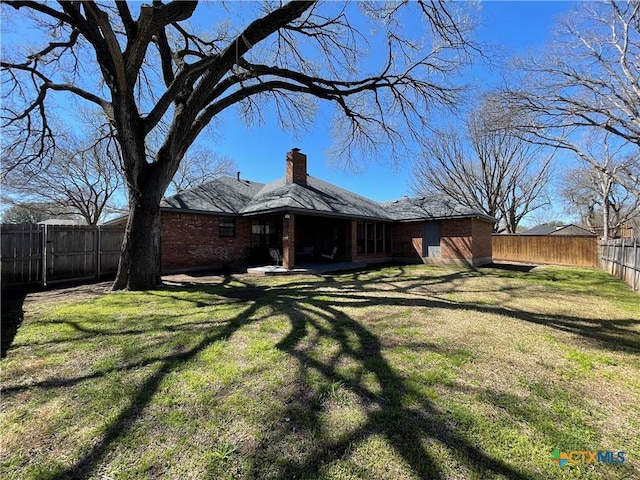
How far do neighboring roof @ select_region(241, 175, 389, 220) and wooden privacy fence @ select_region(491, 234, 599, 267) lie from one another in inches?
376

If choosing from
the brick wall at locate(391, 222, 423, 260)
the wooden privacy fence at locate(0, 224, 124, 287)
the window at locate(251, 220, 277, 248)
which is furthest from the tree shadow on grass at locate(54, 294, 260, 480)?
the brick wall at locate(391, 222, 423, 260)

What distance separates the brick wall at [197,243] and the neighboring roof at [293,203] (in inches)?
22.1

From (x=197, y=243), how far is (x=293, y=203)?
4.62 metres

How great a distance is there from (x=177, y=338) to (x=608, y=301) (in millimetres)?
9536

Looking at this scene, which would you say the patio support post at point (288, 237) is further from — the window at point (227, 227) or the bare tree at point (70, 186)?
the bare tree at point (70, 186)

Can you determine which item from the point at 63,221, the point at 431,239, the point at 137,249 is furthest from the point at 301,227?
the point at 63,221

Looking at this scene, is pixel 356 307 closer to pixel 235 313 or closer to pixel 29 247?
pixel 235 313

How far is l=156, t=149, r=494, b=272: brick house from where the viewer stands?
12.0 m

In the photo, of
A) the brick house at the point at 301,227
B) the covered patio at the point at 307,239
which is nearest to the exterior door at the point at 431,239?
the brick house at the point at 301,227

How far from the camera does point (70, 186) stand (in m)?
25.4

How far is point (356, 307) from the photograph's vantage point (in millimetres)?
6109

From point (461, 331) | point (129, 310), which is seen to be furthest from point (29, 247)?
point (461, 331)

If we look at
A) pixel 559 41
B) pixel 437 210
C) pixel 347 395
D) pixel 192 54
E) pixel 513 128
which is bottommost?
pixel 347 395

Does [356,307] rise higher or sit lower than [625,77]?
lower
